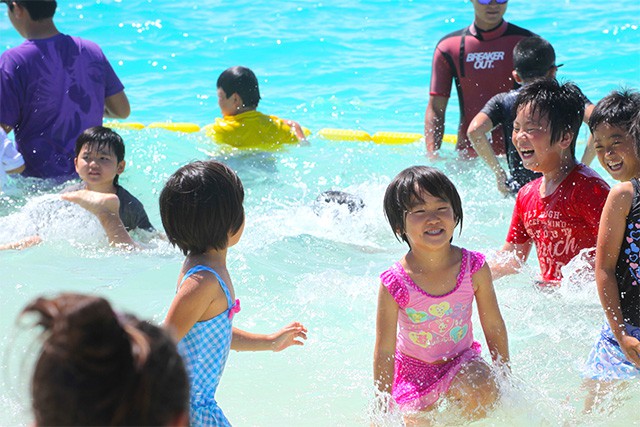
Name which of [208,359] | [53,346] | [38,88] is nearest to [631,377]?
[208,359]

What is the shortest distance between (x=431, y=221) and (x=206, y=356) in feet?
2.97

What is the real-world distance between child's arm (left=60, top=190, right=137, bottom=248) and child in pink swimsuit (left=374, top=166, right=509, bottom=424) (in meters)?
2.49

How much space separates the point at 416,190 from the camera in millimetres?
3287

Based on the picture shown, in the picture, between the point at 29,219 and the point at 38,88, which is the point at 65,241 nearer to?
the point at 29,219

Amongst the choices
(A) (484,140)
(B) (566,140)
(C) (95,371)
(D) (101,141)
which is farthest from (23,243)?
(C) (95,371)

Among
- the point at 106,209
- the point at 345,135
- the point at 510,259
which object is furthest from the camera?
the point at 345,135

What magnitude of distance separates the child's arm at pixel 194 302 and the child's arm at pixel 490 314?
953 millimetres

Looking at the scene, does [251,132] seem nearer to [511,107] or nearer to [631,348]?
[511,107]

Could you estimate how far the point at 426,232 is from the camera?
328cm

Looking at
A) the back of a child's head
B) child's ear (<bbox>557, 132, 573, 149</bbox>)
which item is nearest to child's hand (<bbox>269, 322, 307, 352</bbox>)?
child's ear (<bbox>557, 132, 573, 149</bbox>)

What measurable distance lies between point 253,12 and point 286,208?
Answer: 7755 mm

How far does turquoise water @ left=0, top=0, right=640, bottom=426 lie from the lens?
4.06 m

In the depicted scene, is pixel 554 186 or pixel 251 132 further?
pixel 251 132

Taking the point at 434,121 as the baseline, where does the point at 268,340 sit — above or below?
above
